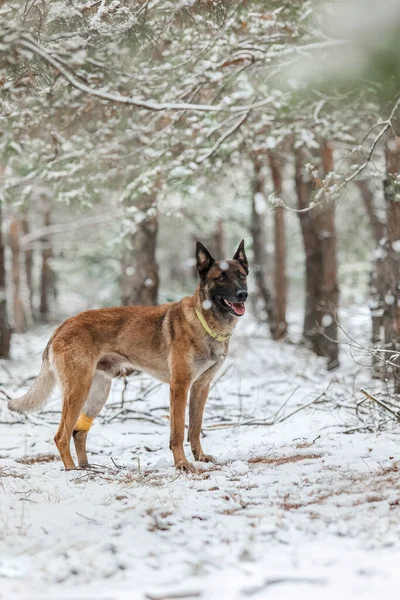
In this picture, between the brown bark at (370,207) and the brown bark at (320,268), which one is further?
the brown bark at (370,207)

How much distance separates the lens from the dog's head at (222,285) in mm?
6098

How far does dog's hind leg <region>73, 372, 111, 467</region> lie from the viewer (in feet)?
20.6

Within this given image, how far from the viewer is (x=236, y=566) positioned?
3014 millimetres

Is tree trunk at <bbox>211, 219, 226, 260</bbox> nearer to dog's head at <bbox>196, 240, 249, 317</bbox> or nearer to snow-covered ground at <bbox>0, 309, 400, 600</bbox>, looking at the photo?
snow-covered ground at <bbox>0, 309, 400, 600</bbox>

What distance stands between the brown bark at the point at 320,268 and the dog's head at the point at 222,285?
23.2ft

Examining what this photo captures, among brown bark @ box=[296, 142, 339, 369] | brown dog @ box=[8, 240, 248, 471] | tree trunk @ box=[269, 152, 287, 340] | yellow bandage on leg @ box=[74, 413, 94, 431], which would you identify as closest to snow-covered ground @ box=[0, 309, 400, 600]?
yellow bandage on leg @ box=[74, 413, 94, 431]

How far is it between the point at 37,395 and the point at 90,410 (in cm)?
69

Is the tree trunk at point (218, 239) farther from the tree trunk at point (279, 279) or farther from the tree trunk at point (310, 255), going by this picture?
the tree trunk at point (310, 255)

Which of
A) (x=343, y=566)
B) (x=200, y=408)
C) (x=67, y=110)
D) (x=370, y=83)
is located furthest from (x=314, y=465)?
(x=67, y=110)

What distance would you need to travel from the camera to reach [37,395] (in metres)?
6.00

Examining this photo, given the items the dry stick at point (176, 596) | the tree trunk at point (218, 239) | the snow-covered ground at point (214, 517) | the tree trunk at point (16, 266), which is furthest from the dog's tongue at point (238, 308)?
the tree trunk at point (218, 239)

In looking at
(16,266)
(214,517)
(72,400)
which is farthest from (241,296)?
(16,266)

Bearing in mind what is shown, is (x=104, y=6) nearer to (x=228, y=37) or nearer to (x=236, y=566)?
(x=228, y=37)

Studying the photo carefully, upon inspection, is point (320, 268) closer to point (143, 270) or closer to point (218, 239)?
point (143, 270)
